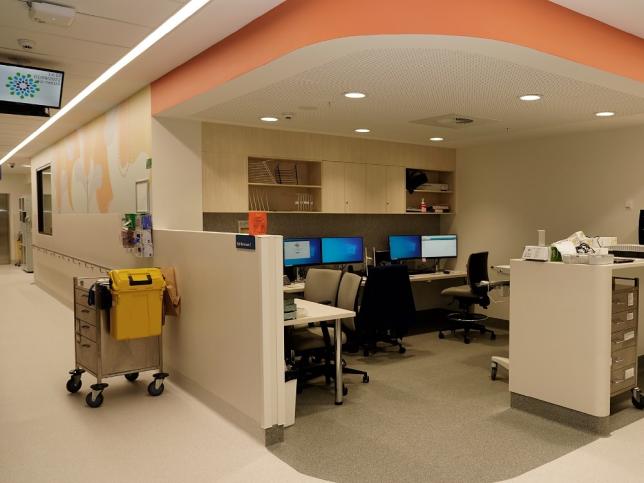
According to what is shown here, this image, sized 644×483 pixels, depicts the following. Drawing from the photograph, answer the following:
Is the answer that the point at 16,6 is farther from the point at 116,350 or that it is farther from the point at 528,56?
the point at 528,56

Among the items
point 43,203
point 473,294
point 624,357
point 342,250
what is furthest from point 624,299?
point 43,203

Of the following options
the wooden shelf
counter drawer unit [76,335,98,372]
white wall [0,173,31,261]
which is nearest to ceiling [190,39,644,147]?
the wooden shelf

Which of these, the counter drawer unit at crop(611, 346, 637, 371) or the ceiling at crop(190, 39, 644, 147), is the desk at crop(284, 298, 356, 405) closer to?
the ceiling at crop(190, 39, 644, 147)

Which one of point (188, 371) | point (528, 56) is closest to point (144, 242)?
point (188, 371)

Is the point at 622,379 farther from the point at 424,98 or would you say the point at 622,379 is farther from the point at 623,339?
the point at 424,98

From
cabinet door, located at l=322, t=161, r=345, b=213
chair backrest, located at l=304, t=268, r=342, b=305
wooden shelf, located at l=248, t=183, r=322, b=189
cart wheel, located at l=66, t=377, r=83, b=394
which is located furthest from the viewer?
cabinet door, located at l=322, t=161, r=345, b=213

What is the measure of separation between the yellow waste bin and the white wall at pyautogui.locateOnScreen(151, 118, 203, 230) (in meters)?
1.11

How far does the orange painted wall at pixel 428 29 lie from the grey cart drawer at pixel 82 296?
6.18 feet

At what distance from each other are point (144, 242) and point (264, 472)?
2.79m

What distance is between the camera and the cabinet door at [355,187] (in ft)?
21.8

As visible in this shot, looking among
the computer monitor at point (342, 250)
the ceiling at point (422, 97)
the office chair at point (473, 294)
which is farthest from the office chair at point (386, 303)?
the ceiling at point (422, 97)

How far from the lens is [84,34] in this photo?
3.90 m

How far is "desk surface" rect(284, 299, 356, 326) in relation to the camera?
380 cm

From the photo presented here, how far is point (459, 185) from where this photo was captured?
7.71 metres
